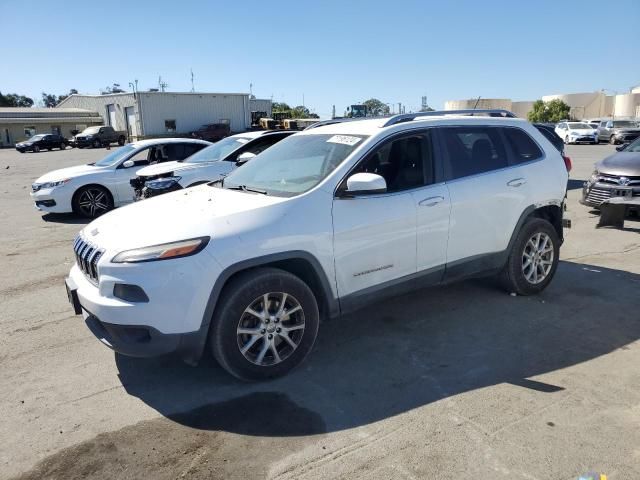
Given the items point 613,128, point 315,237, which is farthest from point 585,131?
point 315,237

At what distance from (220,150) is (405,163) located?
600 centimetres

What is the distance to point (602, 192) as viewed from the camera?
8.74 metres

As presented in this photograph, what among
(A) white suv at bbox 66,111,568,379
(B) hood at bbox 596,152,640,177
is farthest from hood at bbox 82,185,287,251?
(B) hood at bbox 596,152,640,177

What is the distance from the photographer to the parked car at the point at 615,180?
8.38 m

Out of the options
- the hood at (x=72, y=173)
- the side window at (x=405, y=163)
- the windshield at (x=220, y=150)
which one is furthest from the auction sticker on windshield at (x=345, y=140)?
the hood at (x=72, y=173)

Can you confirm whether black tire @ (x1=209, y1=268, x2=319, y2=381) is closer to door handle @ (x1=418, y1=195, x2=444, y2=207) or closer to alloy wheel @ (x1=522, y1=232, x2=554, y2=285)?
door handle @ (x1=418, y1=195, x2=444, y2=207)

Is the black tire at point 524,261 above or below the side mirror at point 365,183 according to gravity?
below

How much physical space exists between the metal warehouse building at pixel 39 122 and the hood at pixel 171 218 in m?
62.6

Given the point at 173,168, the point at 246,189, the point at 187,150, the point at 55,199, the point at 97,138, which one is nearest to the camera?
the point at 246,189

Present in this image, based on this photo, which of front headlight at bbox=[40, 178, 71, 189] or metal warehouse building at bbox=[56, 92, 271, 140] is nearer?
front headlight at bbox=[40, 178, 71, 189]

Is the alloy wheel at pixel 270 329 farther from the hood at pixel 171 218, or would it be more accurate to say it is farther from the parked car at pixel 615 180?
the parked car at pixel 615 180

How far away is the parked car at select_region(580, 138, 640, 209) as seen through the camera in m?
8.38

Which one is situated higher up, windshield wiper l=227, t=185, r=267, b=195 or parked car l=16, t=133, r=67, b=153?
parked car l=16, t=133, r=67, b=153

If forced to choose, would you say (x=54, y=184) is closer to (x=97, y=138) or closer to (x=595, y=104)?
(x=97, y=138)
